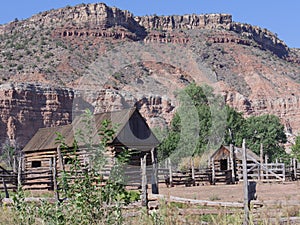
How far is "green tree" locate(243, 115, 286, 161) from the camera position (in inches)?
2345

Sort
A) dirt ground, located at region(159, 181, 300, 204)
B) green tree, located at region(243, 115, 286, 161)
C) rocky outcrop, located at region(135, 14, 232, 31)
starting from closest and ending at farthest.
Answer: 1. dirt ground, located at region(159, 181, 300, 204)
2. green tree, located at region(243, 115, 286, 161)
3. rocky outcrop, located at region(135, 14, 232, 31)

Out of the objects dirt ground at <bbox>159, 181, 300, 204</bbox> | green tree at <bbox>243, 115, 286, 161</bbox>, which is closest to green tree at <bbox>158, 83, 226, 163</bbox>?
green tree at <bbox>243, 115, 286, 161</bbox>

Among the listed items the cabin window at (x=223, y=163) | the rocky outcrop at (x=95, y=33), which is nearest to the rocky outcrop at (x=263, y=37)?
the rocky outcrop at (x=95, y=33)

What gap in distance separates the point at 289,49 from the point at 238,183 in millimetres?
151409

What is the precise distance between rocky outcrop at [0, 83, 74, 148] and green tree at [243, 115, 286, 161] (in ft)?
116

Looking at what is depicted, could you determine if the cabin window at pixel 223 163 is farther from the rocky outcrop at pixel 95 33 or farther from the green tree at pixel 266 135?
the rocky outcrop at pixel 95 33

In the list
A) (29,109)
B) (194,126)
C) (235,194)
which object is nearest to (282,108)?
(29,109)

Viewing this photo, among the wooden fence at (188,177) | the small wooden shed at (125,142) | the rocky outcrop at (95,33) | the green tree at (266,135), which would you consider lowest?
the wooden fence at (188,177)

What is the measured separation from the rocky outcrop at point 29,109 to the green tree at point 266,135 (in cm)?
3546

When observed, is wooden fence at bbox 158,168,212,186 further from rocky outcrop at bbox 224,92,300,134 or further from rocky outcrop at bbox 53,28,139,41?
rocky outcrop at bbox 53,28,139,41

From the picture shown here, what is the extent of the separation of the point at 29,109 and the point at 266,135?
39990 millimetres

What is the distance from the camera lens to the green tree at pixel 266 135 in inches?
2345

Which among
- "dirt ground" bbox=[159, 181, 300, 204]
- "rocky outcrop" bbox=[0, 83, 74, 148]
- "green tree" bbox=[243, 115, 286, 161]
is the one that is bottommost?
"dirt ground" bbox=[159, 181, 300, 204]

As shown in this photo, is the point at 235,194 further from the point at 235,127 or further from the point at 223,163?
the point at 235,127
